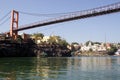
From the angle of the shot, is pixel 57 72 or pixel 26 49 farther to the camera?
pixel 26 49

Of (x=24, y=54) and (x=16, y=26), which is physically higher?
(x=16, y=26)

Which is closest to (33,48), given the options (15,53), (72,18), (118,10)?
(15,53)

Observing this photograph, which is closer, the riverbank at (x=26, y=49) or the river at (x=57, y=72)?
the river at (x=57, y=72)

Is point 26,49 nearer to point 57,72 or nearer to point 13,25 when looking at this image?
point 13,25

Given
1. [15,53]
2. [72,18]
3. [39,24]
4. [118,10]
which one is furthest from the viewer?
[15,53]

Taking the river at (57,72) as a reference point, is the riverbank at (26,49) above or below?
above

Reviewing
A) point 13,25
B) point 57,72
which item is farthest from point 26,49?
point 57,72

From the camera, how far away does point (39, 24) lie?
3282 inches

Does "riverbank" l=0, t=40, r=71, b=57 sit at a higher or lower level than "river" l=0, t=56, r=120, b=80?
higher

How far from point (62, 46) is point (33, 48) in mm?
36947

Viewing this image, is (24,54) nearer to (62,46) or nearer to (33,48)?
(33,48)

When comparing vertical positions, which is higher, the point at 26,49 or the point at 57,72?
the point at 26,49

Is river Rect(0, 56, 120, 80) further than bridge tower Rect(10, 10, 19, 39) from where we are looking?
No

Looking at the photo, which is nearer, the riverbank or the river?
the river
